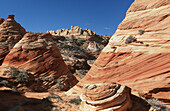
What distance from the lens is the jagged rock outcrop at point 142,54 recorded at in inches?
267

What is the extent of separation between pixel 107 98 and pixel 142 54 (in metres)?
4.12

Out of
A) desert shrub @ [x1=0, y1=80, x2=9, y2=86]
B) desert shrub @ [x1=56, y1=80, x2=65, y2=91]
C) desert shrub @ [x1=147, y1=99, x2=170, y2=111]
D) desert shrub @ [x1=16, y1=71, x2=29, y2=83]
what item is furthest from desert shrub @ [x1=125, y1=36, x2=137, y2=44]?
desert shrub @ [x1=0, y1=80, x2=9, y2=86]

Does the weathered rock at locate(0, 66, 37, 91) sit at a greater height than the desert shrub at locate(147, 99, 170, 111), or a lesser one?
greater

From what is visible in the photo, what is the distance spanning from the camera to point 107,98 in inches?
239

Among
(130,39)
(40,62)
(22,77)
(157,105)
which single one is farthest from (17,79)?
(157,105)

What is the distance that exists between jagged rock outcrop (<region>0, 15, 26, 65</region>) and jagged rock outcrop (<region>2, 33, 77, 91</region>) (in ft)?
15.0

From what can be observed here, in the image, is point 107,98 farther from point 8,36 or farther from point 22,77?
point 8,36

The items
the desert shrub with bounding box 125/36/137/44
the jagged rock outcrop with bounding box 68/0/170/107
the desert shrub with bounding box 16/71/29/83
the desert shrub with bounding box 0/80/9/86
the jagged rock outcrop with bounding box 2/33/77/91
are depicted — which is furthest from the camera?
the jagged rock outcrop with bounding box 2/33/77/91

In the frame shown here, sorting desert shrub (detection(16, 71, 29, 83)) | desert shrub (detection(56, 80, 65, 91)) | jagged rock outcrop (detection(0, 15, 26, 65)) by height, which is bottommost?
desert shrub (detection(56, 80, 65, 91))

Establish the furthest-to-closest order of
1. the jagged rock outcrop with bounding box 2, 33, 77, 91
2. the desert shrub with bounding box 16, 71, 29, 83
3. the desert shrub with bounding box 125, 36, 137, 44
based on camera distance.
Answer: the jagged rock outcrop with bounding box 2, 33, 77, 91 → the desert shrub with bounding box 16, 71, 29, 83 → the desert shrub with bounding box 125, 36, 137, 44

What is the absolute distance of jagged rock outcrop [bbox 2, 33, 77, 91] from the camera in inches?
575

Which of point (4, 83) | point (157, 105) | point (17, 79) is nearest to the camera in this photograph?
point (157, 105)

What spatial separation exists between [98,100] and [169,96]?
4411 mm

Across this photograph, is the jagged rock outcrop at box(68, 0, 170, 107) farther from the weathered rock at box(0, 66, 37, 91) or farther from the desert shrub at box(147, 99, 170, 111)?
the weathered rock at box(0, 66, 37, 91)
